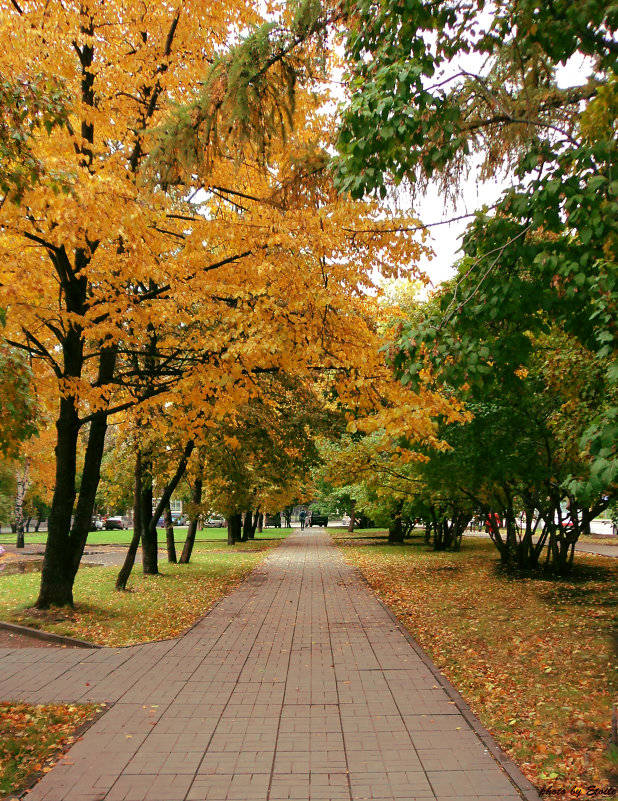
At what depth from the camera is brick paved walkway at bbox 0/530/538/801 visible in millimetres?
3928

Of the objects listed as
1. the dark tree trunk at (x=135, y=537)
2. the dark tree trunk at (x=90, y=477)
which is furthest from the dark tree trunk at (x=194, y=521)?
the dark tree trunk at (x=90, y=477)

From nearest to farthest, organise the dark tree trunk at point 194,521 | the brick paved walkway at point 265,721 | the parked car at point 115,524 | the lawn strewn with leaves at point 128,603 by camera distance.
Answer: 1. the brick paved walkway at point 265,721
2. the lawn strewn with leaves at point 128,603
3. the dark tree trunk at point 194,521
4. the parked car at point 115,524

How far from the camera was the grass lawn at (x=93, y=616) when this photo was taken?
450cm

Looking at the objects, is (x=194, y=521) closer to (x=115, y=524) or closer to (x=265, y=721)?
(x=265, y=721)

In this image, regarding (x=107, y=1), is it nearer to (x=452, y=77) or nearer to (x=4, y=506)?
(x=452, y=77)

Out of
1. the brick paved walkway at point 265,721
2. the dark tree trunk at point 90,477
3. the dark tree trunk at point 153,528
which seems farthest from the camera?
the dark tree trunk at point 153,528

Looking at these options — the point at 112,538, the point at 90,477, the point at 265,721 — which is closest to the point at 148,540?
the point at 90,477

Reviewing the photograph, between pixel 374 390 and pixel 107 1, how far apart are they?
23.6 feet

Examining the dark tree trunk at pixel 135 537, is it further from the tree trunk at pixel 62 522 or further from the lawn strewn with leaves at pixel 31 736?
the lawn strewn with leaves at pixel 31 736

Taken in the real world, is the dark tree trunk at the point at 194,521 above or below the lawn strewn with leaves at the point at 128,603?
above

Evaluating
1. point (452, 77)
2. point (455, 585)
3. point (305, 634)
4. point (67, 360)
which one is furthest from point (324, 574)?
point (452, 77)

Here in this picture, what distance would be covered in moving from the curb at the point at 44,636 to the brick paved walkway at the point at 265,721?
1.21 ft

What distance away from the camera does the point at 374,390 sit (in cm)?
924

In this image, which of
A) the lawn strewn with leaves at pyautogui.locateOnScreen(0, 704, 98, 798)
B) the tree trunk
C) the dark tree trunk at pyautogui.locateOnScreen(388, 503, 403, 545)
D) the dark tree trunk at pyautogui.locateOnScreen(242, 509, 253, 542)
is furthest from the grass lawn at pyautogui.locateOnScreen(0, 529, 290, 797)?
the dark tree trunk at pyautogui.locateOnScreen(242, 509, 253, 542)
